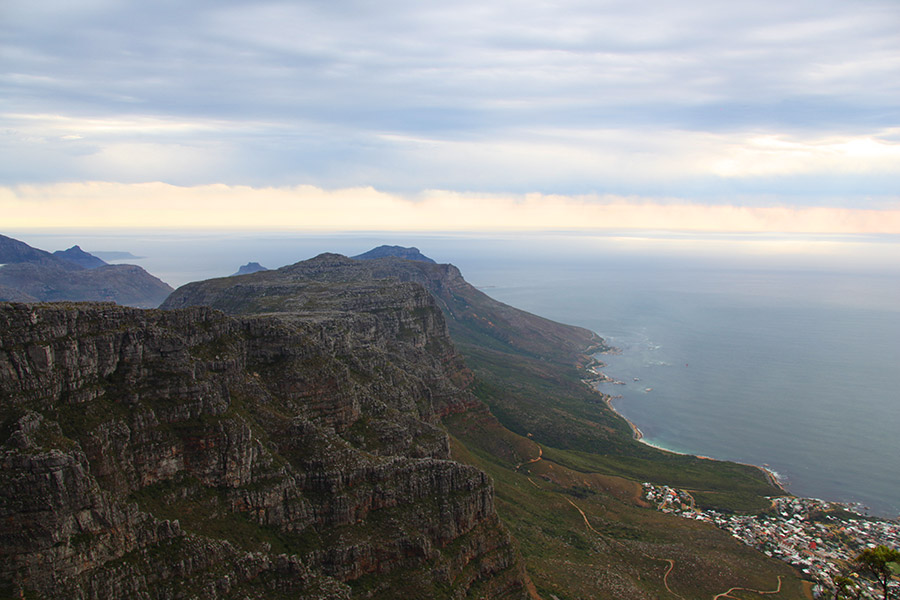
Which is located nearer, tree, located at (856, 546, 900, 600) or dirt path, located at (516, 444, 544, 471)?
tree, located at (856, 546, 900, 600)

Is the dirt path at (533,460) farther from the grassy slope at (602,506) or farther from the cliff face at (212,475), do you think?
the cliff face at (212,475)

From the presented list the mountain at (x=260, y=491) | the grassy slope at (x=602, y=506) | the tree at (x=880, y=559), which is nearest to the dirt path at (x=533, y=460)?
the grassy slope at (x=602, y=506)

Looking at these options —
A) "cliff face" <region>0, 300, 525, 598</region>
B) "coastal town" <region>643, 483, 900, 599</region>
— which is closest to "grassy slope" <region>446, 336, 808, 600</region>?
"coastal town" <region>643, 483, 900, 599</region>

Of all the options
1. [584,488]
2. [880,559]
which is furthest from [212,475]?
[584,488]

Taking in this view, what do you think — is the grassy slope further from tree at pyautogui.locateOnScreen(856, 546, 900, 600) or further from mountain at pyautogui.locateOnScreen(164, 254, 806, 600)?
tree at pyautogui.locateOnScreen(856, 546, 900, 600)

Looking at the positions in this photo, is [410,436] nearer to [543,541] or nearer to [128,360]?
[543,541]

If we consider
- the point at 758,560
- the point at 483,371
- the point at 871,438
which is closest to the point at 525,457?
the point at 758,560

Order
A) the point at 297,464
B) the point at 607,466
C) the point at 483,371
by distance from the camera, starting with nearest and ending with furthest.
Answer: the point at 297,464 → the point at 607,466 → the point at 483,371
